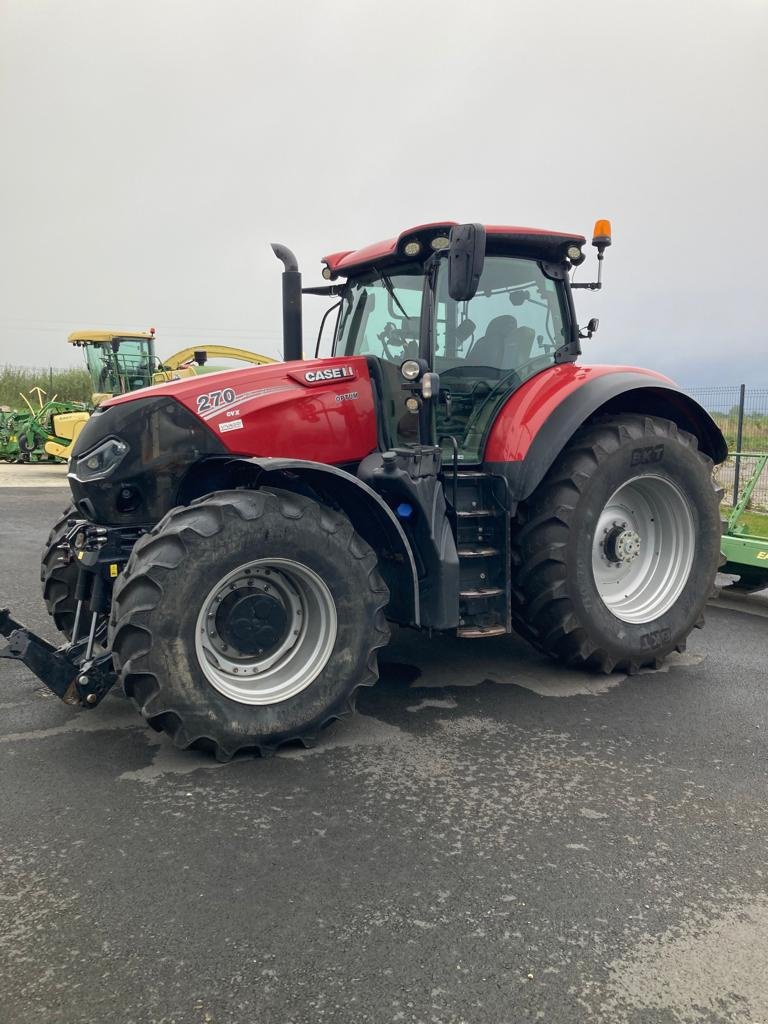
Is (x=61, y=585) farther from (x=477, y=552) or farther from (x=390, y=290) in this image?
(x=390, y=290)

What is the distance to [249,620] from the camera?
11.6 feet

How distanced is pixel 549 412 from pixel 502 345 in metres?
0.54

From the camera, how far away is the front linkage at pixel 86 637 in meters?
3.43

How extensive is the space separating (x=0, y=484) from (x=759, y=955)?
588 inches

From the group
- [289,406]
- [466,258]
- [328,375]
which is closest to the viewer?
[466,258]

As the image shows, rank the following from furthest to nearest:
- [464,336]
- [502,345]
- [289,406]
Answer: [502,345]
[464,336]
[289,406]

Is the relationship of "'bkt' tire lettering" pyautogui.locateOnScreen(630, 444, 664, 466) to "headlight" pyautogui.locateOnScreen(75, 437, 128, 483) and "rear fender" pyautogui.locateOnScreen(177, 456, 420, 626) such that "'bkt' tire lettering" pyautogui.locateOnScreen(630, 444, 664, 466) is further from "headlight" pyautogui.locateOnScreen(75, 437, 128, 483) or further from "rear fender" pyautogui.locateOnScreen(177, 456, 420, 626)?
"headlight" pyautogui.locateOnScreen(75, 437, 128, 483)

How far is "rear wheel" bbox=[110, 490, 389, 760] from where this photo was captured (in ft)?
10.6

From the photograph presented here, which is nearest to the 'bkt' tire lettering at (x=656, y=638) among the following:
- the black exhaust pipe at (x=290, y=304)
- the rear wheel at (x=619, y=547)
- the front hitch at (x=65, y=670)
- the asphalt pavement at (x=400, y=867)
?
the rear wheel at (x=619, y=547)

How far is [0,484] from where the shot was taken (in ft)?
48.1

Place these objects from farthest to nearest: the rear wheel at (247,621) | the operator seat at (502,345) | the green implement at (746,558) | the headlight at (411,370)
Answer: the green implement at (746,558) < the operator seat at (502,345) < the headlight at (411,370) < the rear wheel at (247,621)

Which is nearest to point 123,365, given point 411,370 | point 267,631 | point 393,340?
point 393,340

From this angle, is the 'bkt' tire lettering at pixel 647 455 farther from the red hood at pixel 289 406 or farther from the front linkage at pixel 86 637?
the front linkage at pixel 86 637

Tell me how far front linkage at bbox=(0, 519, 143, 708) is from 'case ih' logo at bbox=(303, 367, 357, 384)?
1.15 m
